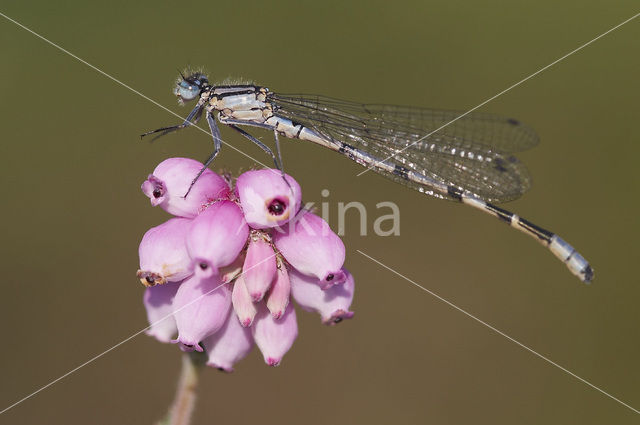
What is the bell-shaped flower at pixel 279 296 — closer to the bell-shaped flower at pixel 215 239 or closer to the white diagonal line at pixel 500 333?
the bell-shaped flower at pixel 215 239

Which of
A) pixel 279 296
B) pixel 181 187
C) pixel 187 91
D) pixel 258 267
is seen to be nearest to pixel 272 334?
pixel 279 296

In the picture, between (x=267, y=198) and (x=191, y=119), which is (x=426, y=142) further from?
(x=267, y=198)

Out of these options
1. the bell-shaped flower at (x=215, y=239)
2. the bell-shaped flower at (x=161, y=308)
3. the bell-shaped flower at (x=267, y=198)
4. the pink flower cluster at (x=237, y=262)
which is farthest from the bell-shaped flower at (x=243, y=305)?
the bell-shaped flower at (x=161, y=308)

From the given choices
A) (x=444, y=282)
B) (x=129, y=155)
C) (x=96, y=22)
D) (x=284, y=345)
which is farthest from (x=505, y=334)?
(x=96, y=22)

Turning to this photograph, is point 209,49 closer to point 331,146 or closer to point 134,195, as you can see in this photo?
point 134,195

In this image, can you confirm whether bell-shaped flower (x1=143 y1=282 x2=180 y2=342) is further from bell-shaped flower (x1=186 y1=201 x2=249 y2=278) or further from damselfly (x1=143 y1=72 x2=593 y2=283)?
damselfly (x1=143 y1=72 x2=593 y2=283)

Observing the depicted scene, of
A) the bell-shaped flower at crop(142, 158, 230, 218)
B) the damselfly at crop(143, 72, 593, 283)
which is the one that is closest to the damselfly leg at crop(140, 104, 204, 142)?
the damselfly at crop(143, 72, 593, 283)
